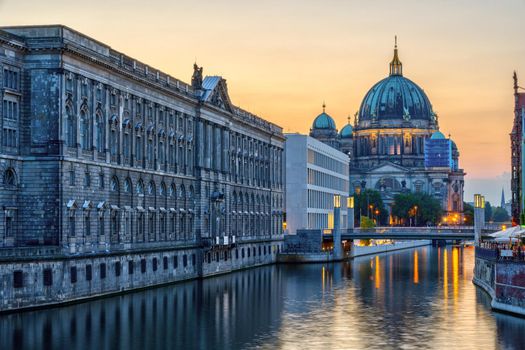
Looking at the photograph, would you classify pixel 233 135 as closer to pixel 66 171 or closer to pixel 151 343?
pixel 66 171

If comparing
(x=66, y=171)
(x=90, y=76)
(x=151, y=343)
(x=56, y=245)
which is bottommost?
(x=151, y=343)

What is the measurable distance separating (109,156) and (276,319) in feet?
84.8

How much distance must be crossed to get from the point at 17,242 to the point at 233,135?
186 feet

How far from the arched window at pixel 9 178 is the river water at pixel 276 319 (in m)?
10.7

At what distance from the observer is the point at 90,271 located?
86.4m

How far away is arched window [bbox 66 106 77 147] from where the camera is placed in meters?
85.8

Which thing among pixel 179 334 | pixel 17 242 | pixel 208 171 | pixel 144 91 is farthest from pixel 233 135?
pixel 179 334

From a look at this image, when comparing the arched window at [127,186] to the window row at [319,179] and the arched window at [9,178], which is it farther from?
the window row at [319,179]

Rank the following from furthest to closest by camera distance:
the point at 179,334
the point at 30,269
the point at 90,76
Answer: the point at 90,76 → the point at 30,269 → the point at 179,334

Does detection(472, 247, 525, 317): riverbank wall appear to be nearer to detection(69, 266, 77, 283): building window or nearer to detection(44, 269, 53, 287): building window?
detection(69, 266, 77, 283): building window

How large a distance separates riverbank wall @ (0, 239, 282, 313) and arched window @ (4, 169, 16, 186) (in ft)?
20.3

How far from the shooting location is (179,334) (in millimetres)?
67000

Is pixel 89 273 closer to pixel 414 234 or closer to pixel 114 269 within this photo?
pixel 114 269

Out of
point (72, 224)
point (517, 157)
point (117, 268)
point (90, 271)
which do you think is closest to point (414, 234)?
point (517, 157)
